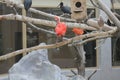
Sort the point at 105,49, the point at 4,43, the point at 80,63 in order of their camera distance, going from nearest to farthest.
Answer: the point at 80,63 < the point at 4,43 < the point at 105,49

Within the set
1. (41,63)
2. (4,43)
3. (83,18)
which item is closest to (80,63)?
(41,63)

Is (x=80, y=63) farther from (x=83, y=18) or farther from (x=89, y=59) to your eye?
(x=89, y=59)

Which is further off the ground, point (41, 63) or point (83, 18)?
point (83, 18)

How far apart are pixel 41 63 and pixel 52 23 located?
42.4 inches

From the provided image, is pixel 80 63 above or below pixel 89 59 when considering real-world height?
above

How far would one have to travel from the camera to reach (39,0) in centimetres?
995

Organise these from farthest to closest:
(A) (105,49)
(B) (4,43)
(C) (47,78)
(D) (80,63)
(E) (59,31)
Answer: (A) (105,49) < (B) (4,43) < (D) (80,63) < (C) (47,78) < (E) (59,31)

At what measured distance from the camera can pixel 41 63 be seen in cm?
511

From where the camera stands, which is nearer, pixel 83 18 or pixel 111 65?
pixel 83 18

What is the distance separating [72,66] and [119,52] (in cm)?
141

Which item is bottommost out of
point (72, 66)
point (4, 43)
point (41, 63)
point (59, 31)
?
point (72, 66)

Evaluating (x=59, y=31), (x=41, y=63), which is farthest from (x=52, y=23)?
(x=41, y=63)

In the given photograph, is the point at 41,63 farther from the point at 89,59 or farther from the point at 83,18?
the point at 89,59

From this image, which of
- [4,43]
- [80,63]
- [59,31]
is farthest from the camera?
[4,43]
